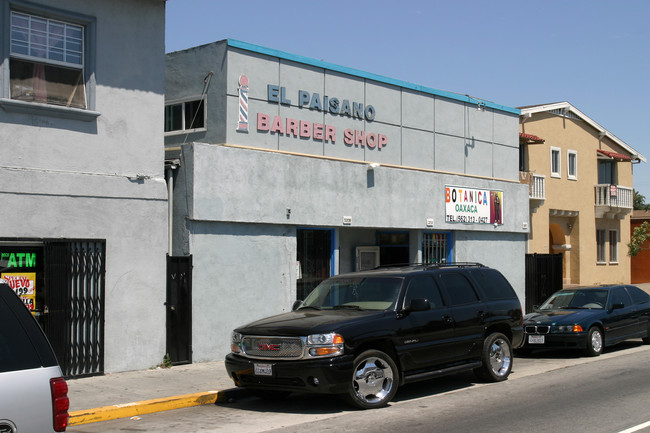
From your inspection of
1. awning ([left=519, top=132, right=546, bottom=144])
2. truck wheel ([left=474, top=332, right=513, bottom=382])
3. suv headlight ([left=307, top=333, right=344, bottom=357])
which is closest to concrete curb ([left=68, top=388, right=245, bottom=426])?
suv headlight ([left=307, top=333, right=344, bottom=357])

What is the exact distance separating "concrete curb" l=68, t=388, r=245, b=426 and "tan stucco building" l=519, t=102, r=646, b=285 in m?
21.7

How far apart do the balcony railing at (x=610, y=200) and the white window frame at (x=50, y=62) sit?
27813 mm

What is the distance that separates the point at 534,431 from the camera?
26.8 feet

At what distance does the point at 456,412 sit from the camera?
934 centimetres

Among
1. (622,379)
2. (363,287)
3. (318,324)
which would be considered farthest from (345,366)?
(622,379)

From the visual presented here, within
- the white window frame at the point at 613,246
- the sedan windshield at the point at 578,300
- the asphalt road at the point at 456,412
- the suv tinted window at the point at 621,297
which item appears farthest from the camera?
the white window frame at the point at 613,246

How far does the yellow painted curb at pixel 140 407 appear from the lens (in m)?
9.19

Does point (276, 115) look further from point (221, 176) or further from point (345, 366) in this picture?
point (345, 366)

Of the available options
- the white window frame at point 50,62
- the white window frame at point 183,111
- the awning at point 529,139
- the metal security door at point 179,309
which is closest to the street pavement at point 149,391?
the metal security door at point 179,309

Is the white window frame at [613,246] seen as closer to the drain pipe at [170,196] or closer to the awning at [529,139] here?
the awning at [529,139]

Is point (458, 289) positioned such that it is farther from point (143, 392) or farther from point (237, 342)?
point (143, 392)

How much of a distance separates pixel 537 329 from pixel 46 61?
10.2 meters

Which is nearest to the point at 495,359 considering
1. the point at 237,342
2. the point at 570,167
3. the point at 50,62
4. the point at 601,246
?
the point at 237,342

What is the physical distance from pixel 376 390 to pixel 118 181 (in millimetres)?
5661
